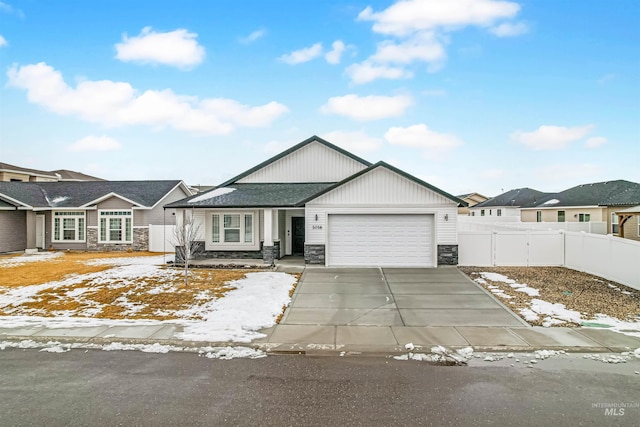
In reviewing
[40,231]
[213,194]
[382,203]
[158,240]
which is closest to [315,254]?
[382,203]

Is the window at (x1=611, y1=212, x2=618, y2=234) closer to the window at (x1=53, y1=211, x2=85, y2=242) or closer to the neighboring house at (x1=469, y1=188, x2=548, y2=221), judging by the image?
the neighboring house at (x1=469, y1=188, x2=548, y2=221)

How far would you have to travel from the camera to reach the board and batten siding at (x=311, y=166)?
19.4m

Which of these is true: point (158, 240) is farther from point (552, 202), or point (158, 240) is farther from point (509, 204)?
point (509, 204)

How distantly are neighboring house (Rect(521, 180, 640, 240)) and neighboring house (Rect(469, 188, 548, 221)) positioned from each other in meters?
2.12

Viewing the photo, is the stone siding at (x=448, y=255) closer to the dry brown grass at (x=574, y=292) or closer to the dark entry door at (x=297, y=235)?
the dry brown grass at (x=574, y=292)

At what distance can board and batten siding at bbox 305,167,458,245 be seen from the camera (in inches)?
591

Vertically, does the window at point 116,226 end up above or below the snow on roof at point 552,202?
below

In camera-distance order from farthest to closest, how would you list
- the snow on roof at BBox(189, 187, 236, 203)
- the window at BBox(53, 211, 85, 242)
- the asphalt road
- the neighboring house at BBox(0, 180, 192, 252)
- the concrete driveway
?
the window at BBox(53, 211, 85, 242)
the neighboring house at BBox(0, 180, 192, 252)
the snow on roof at BBox(189, 187, 236, 203)
the concrete driveway
the asphalt road

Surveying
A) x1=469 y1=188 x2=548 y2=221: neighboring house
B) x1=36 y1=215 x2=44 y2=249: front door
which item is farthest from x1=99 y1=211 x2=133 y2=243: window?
x1=469 y1=188 x2=548 y2=221: neighboring house

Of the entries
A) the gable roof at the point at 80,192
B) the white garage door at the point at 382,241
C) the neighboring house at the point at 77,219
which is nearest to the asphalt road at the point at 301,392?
the white garage door at the point at 382,241

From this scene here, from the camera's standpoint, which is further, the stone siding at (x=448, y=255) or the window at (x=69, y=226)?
the window at (x=69, y=226)

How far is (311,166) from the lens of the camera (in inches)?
763

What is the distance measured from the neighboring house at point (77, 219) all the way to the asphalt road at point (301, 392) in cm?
1671

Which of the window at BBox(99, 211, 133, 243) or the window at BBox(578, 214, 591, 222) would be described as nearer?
the window at BBox(99, 211, 133, 243)
